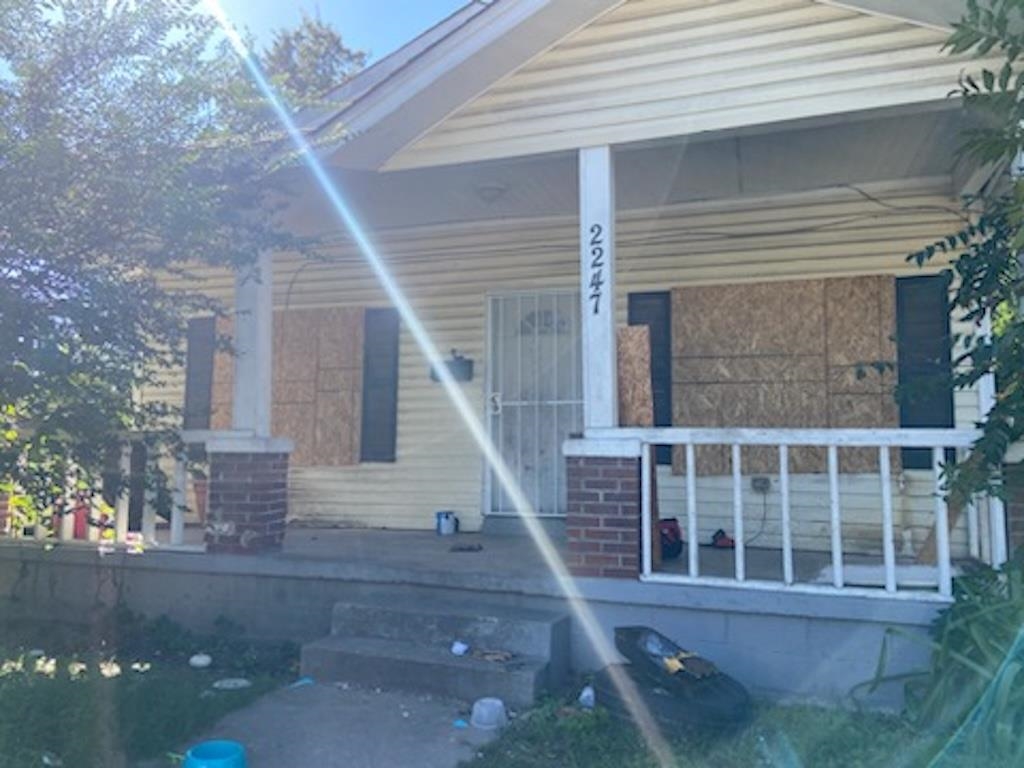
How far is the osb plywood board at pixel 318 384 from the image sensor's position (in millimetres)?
7359

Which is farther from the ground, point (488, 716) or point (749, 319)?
point (749, 319)

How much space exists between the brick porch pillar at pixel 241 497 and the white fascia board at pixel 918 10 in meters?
4.38

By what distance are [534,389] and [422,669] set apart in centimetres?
320

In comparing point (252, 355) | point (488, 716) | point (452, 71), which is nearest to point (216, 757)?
point (488, 716)

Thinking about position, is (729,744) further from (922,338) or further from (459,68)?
(459,68)

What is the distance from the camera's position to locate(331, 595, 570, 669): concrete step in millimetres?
4211

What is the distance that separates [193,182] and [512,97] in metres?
2.03

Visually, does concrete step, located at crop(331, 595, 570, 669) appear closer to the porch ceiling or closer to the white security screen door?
the white security screen door

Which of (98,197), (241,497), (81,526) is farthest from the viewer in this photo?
(81,526)

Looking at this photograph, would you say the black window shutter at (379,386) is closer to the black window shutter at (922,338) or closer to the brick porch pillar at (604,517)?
the brick porch pillar at (604,517)

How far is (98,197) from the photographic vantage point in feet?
12.1

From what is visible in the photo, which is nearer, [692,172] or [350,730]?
[350,730]

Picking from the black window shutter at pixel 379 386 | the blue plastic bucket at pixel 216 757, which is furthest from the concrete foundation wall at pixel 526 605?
the black window shutter at pixel 379 386

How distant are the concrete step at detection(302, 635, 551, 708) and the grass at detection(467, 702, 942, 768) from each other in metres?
0.21
